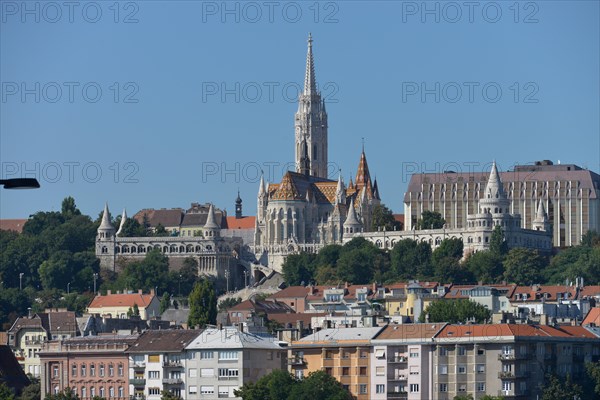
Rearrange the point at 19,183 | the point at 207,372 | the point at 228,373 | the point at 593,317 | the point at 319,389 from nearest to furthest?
the point at 19,183
the point at 319,389
the point at 228,373
the point at 207,372
the point at 593,317

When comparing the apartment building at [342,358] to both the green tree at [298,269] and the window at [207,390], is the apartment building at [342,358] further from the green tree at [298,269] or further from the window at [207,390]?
the green tree at [298,269]

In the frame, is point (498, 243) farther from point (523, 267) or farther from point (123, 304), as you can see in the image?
point (123, 304)

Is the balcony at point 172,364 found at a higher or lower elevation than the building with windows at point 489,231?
lower

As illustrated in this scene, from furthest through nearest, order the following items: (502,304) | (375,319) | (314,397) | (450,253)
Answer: (450,253) < (502,304) < (375,319) < (314,397)

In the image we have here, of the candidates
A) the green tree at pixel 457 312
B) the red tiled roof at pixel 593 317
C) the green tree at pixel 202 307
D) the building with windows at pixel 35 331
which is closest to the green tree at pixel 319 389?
the green tree at pixel 457 312

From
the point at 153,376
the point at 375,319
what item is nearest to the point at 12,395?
the point at 153,376

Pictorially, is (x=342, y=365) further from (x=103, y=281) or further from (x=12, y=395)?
(x=103, y=281)

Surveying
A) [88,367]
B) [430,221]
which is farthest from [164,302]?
[88,367]
